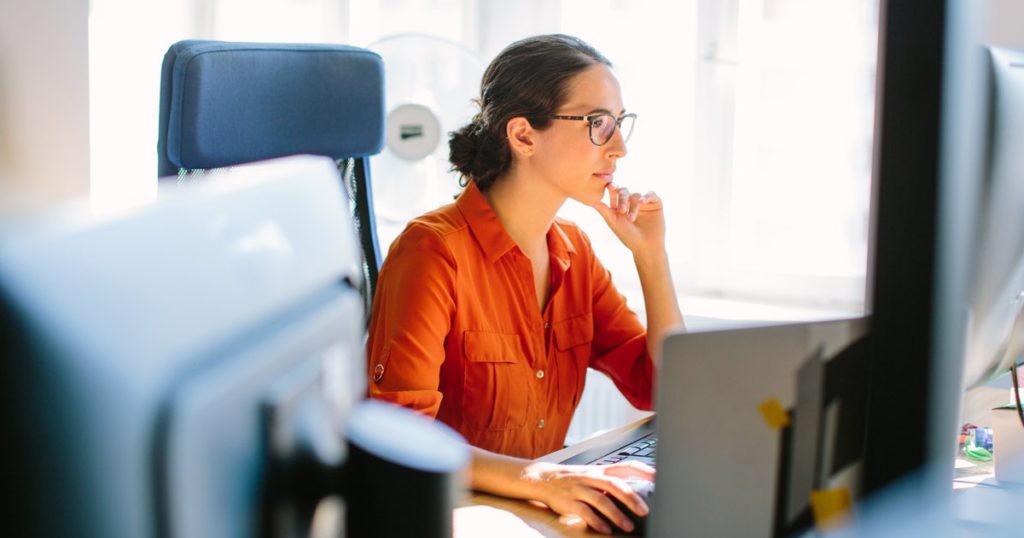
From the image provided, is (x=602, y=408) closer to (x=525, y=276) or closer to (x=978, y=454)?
(x=525, y=276)

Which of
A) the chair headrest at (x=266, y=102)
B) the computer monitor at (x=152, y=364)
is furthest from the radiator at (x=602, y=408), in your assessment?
the computer monitor at (x=152, y=364)

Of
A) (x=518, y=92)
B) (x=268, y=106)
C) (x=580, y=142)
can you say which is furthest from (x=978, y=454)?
(x=268, y=106)

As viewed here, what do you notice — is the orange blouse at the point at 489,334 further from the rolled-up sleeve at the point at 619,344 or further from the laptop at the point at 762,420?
the laptop at the point at 762,420

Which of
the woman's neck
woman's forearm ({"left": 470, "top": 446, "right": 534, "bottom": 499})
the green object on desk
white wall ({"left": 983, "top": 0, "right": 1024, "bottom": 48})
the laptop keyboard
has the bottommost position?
the green object on desk

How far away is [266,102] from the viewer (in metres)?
1.54

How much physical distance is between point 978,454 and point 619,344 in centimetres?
64

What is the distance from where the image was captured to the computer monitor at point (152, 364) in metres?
0.27

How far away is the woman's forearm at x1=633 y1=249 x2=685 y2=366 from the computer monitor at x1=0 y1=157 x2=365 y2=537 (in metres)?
1.46

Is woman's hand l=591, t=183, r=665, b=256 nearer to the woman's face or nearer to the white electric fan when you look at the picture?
the woman's face

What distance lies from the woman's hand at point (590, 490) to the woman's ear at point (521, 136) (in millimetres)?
706

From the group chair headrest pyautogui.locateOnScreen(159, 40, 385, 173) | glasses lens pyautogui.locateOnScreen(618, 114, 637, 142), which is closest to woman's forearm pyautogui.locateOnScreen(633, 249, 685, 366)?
glasses lens pyautogui.locateOnScreen(618, 114, 637, 142)

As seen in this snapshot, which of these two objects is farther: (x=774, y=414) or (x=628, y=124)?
(x=628, y=124)

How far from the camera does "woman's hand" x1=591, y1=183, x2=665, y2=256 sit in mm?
1851

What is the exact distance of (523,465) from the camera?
1.22 m
